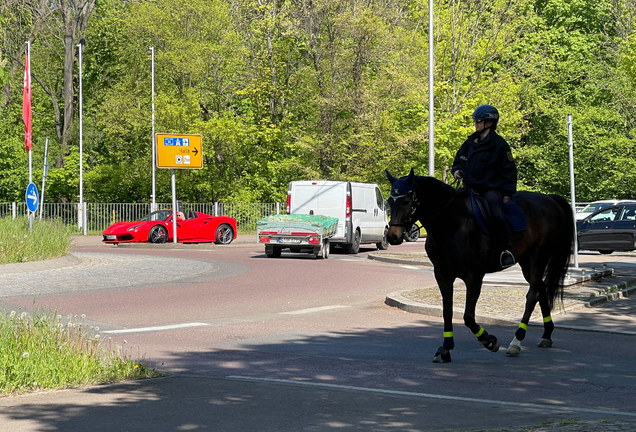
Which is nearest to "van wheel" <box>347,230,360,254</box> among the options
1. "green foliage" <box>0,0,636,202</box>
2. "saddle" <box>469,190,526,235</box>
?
"green foliage" <box>0,0,636,202</box>

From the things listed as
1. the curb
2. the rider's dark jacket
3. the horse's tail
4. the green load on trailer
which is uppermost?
the rider's dark jacket

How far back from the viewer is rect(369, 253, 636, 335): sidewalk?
12.6m

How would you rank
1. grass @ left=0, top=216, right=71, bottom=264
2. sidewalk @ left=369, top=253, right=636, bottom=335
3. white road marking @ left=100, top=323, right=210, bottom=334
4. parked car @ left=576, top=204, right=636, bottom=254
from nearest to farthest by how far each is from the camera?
white road marking @ left=100, top=323, right=210, bottom=334 < sidewalk @ left=369, top=253, right=636, bottom=335 < grass @ left=0, top=216, right=71, bottom=264 < parked car @ left=576, top=204, right=636, bottom=254

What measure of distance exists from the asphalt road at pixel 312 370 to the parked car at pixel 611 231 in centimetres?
1532

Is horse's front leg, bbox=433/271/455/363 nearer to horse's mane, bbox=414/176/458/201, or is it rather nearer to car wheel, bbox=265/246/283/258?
horse's mane, bbox=414/176/458/201

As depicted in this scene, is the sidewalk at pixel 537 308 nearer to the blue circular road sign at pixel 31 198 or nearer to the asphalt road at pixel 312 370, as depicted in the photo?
the asphalt road at pixel 312 370

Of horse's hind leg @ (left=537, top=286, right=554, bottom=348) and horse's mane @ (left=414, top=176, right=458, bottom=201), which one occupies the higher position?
horse's mane @ (left=414, top=176, right=458, bottom=201)

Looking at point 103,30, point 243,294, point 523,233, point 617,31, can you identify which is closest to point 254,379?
point 523,233

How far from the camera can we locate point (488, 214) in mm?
9664

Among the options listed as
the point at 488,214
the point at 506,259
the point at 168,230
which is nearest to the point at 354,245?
the point at 168,230

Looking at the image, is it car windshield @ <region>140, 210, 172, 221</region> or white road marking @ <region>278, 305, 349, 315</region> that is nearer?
white road marking @ <region>278, 305, 349, 315</region>

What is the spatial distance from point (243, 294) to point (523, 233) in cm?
771

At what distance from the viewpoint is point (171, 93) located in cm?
5425

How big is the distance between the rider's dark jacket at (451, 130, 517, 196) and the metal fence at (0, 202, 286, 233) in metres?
42.3
